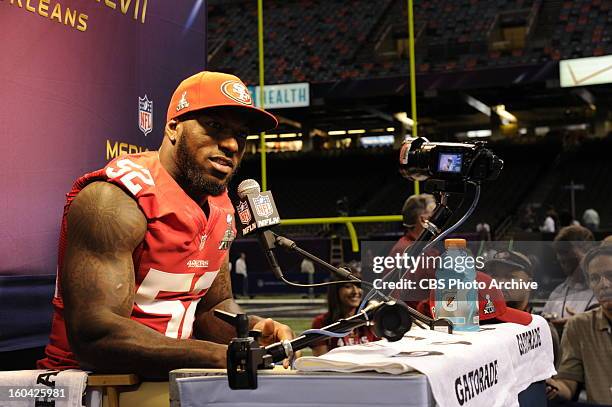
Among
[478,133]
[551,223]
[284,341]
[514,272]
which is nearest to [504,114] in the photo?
[478,133]

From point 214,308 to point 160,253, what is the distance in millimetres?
425

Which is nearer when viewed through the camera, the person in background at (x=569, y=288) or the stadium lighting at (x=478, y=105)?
the person in background at (x=569, y=288)

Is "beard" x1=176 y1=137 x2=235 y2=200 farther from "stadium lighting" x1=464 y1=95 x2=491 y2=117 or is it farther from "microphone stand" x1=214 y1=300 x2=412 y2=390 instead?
"stadium lighting" x1=464 y1=95 x2=491 y2=117

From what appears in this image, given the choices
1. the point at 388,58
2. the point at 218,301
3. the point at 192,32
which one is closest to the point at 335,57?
the point at 388,58

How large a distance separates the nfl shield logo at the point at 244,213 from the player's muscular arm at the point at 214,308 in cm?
48

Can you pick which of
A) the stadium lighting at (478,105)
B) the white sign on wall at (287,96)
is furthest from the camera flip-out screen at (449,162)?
the stadium lighting at (478,105)

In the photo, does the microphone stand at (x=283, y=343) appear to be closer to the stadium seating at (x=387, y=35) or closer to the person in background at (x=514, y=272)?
the person in background at (x=514, y=272)

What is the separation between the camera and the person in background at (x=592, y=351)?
3070 millimetres

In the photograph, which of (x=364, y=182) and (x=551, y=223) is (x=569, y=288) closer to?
(x=551, y=223)

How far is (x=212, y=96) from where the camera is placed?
196 cm

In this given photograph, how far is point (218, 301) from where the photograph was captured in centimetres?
232

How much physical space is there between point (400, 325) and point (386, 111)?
23121mm

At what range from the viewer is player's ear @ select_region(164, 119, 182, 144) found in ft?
6.69

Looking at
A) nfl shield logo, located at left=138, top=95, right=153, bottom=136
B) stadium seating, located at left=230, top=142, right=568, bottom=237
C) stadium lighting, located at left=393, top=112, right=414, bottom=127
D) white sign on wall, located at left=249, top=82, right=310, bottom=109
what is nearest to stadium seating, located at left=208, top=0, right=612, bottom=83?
white sign on wall, located at left=249, top=82, right=310, bottom=109
